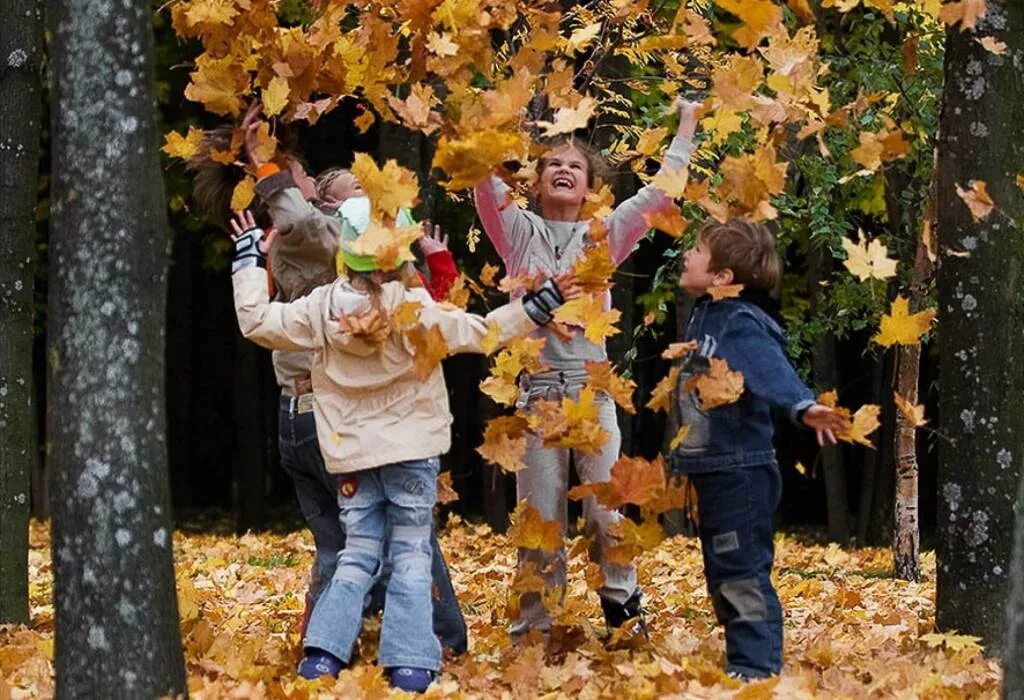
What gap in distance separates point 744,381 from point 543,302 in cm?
70

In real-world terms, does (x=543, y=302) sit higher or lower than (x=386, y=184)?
lower

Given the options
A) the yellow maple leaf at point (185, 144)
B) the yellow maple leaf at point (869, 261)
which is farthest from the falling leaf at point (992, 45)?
the yellow maple leaf at point (185, 144)

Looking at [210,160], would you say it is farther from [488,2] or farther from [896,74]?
[896,74]

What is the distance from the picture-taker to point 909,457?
9711mm

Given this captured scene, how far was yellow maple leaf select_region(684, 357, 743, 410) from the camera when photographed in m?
4.96

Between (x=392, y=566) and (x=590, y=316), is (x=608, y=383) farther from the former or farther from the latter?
(x=392, y=566)

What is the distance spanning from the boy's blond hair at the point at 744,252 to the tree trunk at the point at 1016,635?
4.97ft

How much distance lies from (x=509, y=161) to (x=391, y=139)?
734 centimetres

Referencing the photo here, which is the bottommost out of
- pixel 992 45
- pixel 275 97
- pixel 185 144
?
pixel 185 144

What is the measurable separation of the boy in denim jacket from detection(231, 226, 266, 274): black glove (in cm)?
142

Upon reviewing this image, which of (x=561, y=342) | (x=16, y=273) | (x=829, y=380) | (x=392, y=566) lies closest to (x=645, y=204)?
(x=561, y=342)

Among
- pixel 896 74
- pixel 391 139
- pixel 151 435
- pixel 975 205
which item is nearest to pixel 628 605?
pixel 975 205

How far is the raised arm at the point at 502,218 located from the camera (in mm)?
5730

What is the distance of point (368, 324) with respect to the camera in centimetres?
502
